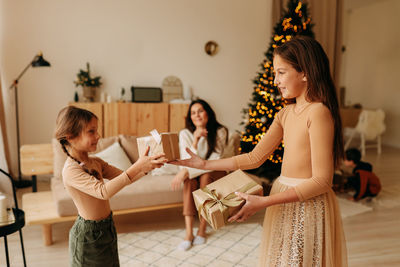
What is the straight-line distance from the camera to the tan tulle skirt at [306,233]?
4.00ft

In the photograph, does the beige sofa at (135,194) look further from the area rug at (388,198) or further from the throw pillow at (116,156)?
the area rug at (388,198)

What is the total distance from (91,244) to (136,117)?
3283mm

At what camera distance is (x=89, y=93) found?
14.9ft

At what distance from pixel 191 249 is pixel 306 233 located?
156 centimetres

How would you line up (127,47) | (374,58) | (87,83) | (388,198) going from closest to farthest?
(388,198), (87,83), (127,47), (374,58)

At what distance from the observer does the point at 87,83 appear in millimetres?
4523

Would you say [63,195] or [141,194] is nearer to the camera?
[63,195]

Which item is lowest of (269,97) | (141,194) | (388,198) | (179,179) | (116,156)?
(388,198)

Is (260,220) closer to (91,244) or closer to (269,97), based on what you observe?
(269,97)

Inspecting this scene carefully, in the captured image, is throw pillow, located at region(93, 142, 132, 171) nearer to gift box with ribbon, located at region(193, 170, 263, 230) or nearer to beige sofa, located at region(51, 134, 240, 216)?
beige sofa, located at region(51, 134, 240, 216)

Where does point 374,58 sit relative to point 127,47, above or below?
above

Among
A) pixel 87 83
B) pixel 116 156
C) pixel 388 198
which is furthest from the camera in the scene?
pixel 87 83

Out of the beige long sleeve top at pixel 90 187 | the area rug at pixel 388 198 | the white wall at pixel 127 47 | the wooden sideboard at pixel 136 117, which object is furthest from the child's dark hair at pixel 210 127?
the white wall at pixel 127 47

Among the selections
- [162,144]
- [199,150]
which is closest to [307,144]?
[162,144]
